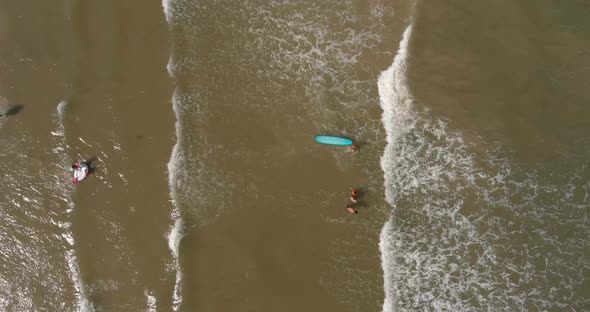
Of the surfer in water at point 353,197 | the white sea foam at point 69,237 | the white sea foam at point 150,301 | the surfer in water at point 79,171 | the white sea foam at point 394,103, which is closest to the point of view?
the white sea foam at point 150,301

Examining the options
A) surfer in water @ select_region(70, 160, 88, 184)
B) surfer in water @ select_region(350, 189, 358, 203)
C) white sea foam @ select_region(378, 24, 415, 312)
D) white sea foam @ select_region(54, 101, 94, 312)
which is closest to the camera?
white sea foam @ select_region(54, 101, 94, 312)

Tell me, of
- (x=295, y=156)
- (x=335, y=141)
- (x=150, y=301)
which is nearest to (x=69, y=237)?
(x=150, y=301)

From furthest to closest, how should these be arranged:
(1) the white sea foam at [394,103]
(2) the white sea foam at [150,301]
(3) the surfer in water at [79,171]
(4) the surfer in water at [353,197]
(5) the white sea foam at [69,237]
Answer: (1) the white sea foam at [394,103], (3) the surfer in water at [79,171], (4) the surfer in water at [353,197], (5) the white sea foam at [69,237], (2) the white sea foam at [150,301]

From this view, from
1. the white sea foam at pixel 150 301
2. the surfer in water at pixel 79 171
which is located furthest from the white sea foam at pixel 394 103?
the surfer in water at pixel 79 171

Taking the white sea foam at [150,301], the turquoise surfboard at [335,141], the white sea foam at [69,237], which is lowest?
the white sea foam at [150,301]

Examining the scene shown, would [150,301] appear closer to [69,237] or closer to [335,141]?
[69,237]

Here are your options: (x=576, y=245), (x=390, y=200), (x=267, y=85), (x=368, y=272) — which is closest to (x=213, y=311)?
(x=368, y=272)

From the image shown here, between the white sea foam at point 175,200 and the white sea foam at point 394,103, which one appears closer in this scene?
the white sea foam at point 175,200

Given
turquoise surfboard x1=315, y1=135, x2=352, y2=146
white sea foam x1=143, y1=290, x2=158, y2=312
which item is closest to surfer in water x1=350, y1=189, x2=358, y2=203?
turquoise surfboard x1=315, y1=135, x2=352, y2=146

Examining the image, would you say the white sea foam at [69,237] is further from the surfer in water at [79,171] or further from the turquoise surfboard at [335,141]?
the turquoise surfboard at [335,141]

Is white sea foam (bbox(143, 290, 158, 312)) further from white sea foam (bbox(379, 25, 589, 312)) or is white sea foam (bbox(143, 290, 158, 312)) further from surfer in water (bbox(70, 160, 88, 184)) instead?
white sea foam (bbox(379, 25, 589, 312))

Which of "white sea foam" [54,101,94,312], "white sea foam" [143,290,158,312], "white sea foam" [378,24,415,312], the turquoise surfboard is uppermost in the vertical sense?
"white sea foam" [378,24,415,312]

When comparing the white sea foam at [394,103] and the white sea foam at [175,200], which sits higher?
the white sea foam at [394,103]
